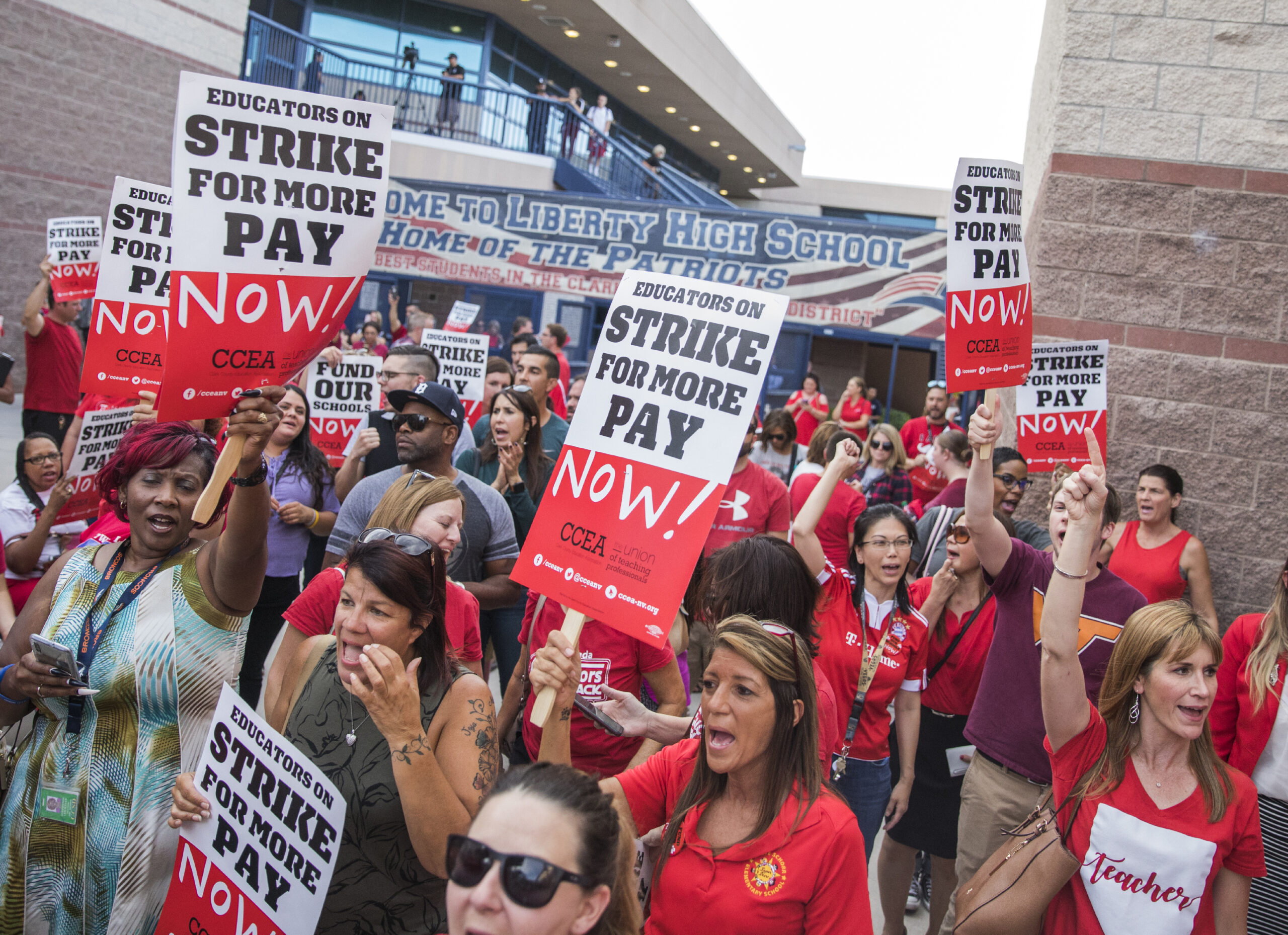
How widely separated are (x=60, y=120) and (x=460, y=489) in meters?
18.4

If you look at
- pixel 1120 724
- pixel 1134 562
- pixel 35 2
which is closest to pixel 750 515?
pixel 1134 562

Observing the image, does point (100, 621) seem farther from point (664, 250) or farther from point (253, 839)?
point (664, 250)

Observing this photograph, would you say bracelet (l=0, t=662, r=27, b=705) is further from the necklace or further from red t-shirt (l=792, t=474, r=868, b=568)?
red t-shirt (l=792, t=474, r=868, b=568)

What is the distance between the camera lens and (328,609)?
334cm

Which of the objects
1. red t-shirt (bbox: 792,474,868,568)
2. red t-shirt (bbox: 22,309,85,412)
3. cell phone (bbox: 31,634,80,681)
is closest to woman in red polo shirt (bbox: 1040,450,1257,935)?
cell phone (bbox: 31,634,80,681)

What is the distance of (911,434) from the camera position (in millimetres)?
11305

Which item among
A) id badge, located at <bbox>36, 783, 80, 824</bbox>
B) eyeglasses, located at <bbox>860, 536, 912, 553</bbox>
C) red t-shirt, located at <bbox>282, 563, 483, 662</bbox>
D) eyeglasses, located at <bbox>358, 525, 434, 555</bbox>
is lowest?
id badge, located at <bbox>36, 783, 80, 824</bbox>

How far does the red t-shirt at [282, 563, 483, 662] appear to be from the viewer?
131 inches

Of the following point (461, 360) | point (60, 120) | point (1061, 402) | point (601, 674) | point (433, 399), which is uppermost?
point (60, 120)

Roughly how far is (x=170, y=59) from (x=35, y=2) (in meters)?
2.69

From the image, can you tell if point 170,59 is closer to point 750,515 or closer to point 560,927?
point 750,515

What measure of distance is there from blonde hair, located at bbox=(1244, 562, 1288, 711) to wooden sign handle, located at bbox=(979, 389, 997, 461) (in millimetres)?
1163

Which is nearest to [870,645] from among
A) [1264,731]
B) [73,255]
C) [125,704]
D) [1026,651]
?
[1026,651]

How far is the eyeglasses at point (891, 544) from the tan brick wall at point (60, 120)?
60.7 ft
